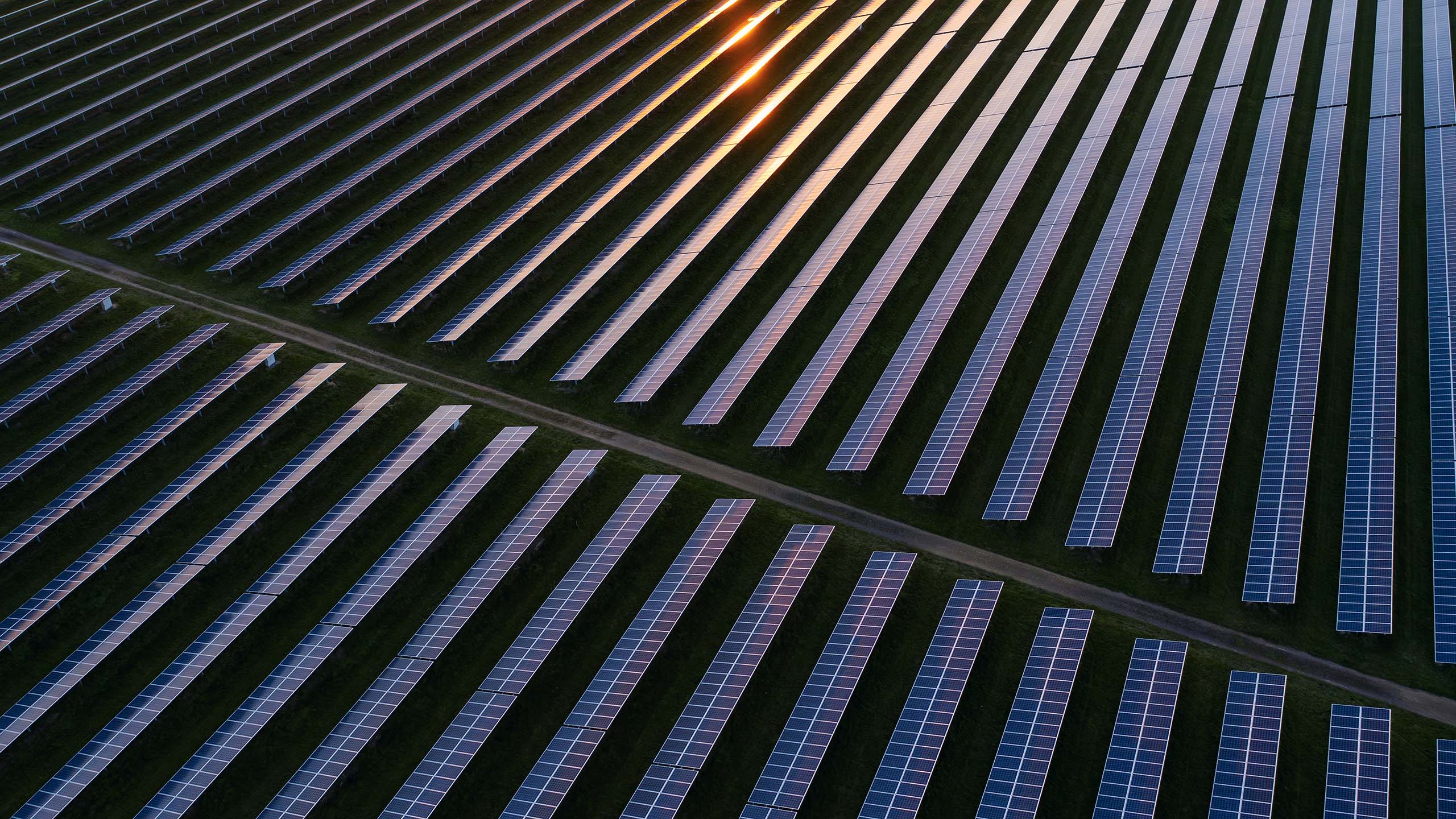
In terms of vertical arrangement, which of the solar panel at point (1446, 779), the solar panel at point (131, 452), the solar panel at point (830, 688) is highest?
the solar panel at point (131, 452)

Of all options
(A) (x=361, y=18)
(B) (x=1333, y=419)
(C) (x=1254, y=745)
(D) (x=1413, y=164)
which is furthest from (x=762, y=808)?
(A) (x=361, y=18)

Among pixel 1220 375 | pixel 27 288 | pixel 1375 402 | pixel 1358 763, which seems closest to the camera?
pixel 1358 763

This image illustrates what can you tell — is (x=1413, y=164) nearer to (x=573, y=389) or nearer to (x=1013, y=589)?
(x=1013, y=589)

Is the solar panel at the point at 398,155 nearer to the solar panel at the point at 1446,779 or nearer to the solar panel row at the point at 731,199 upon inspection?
the solar panel row at the point at 731,199

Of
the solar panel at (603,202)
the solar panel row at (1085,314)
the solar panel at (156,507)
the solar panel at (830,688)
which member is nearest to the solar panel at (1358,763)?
the solar panel row at (1085,314)

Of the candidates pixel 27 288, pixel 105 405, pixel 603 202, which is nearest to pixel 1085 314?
pixel 603 202

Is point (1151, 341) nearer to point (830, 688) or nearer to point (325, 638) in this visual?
point (830, 688)
